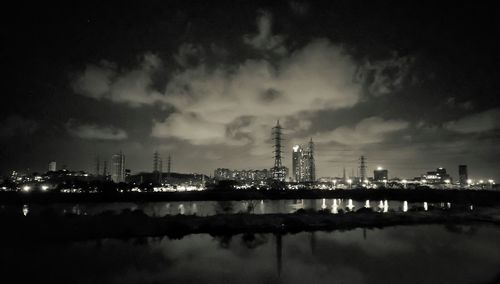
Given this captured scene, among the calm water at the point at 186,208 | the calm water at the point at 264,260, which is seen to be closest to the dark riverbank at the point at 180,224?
the calm water at the point at 264,260

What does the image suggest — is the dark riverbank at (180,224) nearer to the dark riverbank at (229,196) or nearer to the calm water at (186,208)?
the calm water at (186,208)

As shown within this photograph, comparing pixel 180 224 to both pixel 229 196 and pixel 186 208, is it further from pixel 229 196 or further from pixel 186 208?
pixel 229 196

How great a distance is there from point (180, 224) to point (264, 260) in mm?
11931

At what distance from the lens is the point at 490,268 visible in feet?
57.1

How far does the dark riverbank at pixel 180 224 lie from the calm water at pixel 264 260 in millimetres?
2123

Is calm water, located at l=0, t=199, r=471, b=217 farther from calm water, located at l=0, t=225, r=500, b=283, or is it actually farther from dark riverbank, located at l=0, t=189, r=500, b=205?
calm water, located at l=0, t=225, r=500, b=283

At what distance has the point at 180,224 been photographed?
29.1 m

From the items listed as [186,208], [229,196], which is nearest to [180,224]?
[186,208]

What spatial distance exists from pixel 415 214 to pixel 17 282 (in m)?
37.7

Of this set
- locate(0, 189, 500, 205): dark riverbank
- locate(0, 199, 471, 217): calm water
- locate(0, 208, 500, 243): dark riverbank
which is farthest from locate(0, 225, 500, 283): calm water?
locate(0, 189, 500, 205): dark riverbank

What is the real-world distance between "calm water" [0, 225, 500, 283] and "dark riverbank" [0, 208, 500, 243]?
2.12 m

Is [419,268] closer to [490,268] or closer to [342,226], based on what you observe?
[490,268]

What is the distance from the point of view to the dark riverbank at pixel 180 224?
85.0 ft

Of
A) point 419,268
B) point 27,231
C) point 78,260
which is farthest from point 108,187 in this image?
point 419,268
